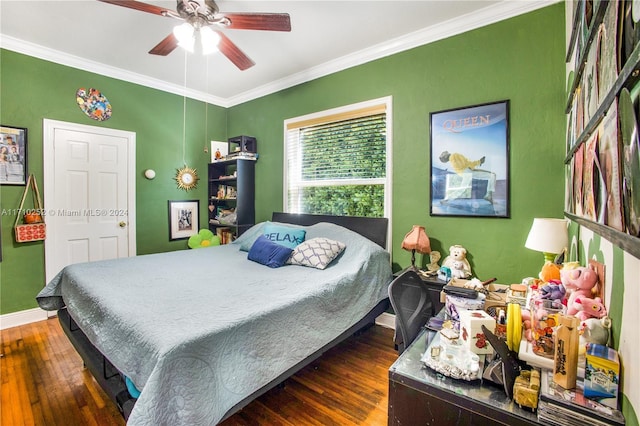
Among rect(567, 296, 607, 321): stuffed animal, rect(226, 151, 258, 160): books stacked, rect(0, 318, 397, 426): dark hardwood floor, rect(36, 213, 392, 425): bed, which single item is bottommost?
rect(0, 318, 397, 426): dark hardwood floor

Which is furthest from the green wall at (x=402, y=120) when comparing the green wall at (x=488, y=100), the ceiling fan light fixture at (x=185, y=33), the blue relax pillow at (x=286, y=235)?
the ceiling fan light fixture at (x=185, y=33)

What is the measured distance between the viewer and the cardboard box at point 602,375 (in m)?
0.74

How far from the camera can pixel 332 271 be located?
2.44 m

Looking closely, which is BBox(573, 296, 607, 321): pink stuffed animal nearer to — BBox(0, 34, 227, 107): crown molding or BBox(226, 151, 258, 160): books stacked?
BBox(226, 151, 258, 160): books stacked

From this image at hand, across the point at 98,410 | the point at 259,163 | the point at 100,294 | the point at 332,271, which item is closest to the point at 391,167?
the point at 332,271

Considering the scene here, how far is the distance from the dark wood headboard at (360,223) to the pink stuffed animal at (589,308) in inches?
77.9

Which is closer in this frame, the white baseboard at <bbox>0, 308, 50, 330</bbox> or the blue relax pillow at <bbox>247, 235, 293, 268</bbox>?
the blue relax pillow at <bbox>247, 235, 293, 268</bbox>

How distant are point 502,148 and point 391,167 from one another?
97 cm

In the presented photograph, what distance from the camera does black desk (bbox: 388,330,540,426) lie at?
861 millimetres

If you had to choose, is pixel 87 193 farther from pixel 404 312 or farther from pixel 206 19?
pixel 404 312

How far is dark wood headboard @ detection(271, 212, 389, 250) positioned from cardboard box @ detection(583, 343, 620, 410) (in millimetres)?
2159

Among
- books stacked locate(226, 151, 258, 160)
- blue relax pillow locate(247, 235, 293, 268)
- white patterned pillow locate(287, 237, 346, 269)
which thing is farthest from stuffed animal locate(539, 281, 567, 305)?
books stacked locate(226, 151, 258, 160)

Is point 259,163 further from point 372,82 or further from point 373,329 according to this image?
point 373,329

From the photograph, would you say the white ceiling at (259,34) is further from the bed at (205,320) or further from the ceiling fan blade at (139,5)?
the bed at (205,320)
